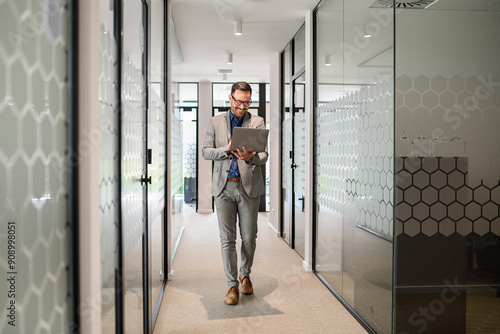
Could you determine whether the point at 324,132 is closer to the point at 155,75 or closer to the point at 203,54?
the point at 155,75

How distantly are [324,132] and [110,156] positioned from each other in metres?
2.47

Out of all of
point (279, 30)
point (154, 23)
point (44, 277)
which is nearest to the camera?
point (44, 277)

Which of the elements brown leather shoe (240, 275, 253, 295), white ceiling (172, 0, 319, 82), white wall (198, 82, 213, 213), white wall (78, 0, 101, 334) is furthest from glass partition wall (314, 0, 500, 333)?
white wall (198, 82, 213, 213)

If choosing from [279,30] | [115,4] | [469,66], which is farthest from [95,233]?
[279,30]

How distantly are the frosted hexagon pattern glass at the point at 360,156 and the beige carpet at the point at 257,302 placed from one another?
696 millimetres

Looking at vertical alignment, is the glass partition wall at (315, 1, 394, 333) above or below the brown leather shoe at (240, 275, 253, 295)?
above

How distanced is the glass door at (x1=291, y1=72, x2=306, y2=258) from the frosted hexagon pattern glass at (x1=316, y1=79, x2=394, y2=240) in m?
0.79

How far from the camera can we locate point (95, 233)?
1.23 m

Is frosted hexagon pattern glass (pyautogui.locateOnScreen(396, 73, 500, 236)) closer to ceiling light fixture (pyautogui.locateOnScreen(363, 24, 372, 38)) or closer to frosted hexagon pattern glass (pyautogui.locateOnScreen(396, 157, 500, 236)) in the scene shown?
frosted hexagon pattern glass (pyautogui.locateOnScreen(396, 157, 500, 236))

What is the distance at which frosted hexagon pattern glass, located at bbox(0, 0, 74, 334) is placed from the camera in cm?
83

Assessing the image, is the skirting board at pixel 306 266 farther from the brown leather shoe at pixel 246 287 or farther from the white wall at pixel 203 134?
the white wall at pixel 203 134

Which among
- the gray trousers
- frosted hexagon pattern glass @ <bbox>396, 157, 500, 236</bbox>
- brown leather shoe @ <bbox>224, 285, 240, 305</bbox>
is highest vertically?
frosted hexagon pattern glass @ <bbox>396, 157, 500, 236</bbox>

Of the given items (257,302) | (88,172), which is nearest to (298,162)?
(257,302)

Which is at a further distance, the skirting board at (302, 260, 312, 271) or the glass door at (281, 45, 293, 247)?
the glass door at (281, 45, 293, 247)
